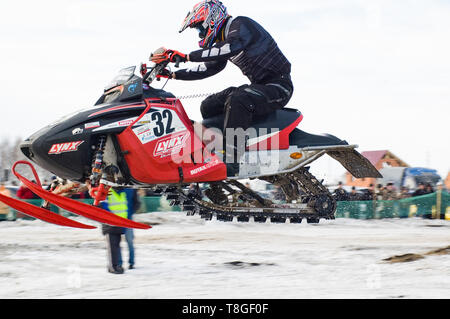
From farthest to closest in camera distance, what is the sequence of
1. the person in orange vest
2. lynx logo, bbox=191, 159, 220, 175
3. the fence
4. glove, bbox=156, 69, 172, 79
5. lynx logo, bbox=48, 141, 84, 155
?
the fence → glove, bbox=156, 69, 172, 79 → the person in orange vest → lynx logo, bbox=191, 159, 220, 175 → lynx logo, bbox=48, 141, 84, 155

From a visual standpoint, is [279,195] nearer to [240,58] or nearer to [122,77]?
[240,58]

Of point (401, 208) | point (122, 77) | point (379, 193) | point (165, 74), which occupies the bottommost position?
point (401, 208)

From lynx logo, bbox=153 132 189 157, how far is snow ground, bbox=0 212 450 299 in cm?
132

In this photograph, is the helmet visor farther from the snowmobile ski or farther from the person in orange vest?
the snowmobile ski

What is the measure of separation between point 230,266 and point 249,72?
2303mm

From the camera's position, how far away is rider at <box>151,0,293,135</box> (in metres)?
5.67

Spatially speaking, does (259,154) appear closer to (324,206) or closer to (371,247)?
(324,206)

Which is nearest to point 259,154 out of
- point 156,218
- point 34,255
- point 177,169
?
point 177,169

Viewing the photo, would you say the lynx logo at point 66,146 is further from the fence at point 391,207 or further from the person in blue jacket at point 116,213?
the fence at point 391,207

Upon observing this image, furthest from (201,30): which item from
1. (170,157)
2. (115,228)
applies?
(115,228)

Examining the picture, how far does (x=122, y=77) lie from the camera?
553 centimetres

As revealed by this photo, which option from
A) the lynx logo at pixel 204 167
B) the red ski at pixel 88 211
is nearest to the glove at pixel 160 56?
the lynx logo at pixel 204 167

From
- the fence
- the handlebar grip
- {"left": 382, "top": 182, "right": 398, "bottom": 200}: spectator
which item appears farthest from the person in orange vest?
Answer: {"left": 382, "top": 182, "right": 398, "bottom": 200}: spectator

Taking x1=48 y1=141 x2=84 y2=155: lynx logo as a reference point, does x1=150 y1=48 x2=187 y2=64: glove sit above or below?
above
